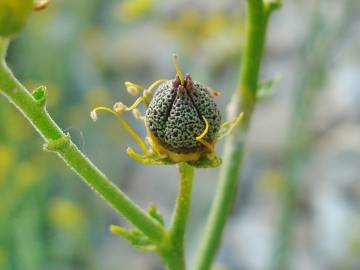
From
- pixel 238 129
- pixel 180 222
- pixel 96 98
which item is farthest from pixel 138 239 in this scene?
pixel 96 98

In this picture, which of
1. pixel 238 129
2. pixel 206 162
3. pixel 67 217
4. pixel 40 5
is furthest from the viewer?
pixel 67 217

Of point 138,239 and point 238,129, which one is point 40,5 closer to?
point 138,239

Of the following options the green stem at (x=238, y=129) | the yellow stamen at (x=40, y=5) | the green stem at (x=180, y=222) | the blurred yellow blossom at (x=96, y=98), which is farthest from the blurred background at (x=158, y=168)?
the yellow stamen at (x=40, y=5)

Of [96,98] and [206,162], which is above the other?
[206,162]

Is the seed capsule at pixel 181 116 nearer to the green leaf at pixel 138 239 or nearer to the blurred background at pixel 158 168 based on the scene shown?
the green leaf at pixel 138 239

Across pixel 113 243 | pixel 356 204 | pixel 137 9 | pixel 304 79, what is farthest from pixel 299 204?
pixel 304 79

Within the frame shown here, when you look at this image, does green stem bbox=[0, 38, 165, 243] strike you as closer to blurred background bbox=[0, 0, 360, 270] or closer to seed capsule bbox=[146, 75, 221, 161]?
seed capsule bbox=[146, 75, 221, 161]

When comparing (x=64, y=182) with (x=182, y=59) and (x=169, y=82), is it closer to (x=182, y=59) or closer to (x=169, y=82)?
(x=182, y=59)
